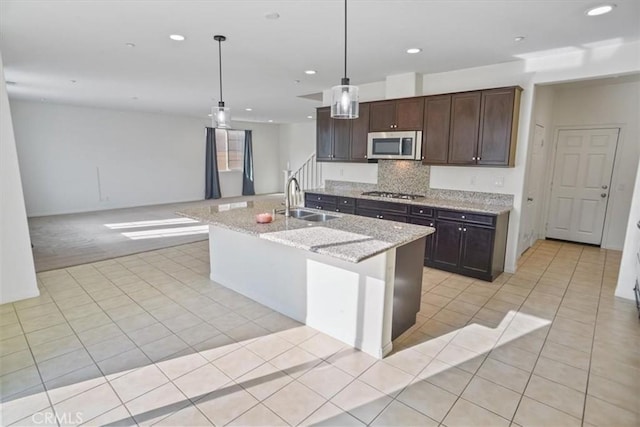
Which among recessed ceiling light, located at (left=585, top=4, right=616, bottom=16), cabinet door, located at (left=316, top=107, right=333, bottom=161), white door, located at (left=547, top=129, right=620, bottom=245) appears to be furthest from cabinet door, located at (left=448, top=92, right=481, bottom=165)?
white door, located at (left=547, top=129, right=620, bottom=245)

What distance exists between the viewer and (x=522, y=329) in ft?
9.40

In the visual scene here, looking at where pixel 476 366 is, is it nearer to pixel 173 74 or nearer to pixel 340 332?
pixel 340 332

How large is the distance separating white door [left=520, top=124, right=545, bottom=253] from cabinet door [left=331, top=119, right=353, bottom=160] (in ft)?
8.11

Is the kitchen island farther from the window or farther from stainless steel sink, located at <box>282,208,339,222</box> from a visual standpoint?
the window

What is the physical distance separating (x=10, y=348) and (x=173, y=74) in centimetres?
364

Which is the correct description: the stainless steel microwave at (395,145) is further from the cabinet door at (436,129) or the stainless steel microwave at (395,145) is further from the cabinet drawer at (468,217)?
the cabinet drawer at (468,217)

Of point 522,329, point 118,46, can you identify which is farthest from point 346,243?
point 118,46

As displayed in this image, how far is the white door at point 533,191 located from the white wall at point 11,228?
18.8 feet

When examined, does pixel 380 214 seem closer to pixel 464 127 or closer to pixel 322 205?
pixel 322 205

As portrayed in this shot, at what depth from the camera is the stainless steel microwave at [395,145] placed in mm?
4445

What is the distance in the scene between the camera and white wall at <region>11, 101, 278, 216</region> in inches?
290

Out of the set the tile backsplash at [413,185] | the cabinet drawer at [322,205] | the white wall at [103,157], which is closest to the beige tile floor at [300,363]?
the tile backsplash at [413,185]

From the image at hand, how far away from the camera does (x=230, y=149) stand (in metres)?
11.1

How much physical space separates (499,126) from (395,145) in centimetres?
126
